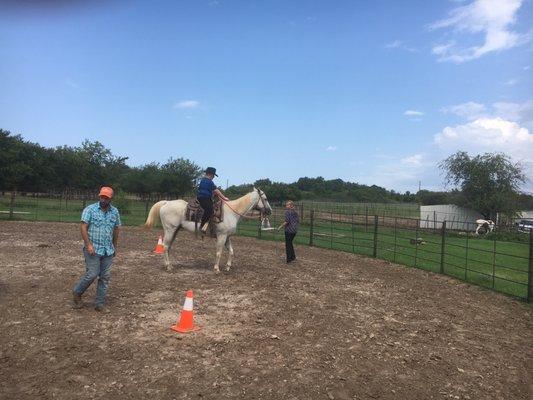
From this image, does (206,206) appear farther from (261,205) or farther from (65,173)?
(65,173)

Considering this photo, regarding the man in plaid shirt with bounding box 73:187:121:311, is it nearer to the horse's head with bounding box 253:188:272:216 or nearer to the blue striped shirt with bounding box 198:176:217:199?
the blue striped shirt with bounding box 198:176:217:199

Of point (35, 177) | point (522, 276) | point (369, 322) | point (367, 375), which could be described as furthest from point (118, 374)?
point (35, 177)

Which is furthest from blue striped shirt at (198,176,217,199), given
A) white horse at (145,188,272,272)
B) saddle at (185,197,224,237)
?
white horse at (145,188,272,272)

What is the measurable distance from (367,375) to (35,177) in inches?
2453

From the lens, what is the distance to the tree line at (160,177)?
38.5 m

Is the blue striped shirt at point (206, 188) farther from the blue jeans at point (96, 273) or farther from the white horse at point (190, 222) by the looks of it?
the blue jeans at point (96, 273)

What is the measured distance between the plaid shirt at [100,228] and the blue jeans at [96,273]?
12 cm

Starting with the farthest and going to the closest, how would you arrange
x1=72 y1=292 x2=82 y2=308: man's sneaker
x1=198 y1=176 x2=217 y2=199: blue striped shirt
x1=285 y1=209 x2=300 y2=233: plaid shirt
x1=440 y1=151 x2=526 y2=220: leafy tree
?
x1=440 y1=151 x2=526 y2=220: leafy tree
x1=285 y1=209 x2=300 y2=233: plaid shirt
x1=198 y1=176 x2=217 y2=199: blue striped shirt
x1=72 y1=292 x2=82 y2=308: man's sneaker

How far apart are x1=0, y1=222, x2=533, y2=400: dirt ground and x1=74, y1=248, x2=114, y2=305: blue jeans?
30cm

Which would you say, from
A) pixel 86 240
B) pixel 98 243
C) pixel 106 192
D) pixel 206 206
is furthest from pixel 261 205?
pixel 86 240

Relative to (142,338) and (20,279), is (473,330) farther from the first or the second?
(20,279)

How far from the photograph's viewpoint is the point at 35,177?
56.9 meters

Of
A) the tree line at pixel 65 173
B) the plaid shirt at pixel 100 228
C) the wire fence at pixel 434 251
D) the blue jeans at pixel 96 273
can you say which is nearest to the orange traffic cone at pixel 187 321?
the blue jeans at pixel 96 273

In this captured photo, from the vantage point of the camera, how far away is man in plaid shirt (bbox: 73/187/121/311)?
5.95 m
